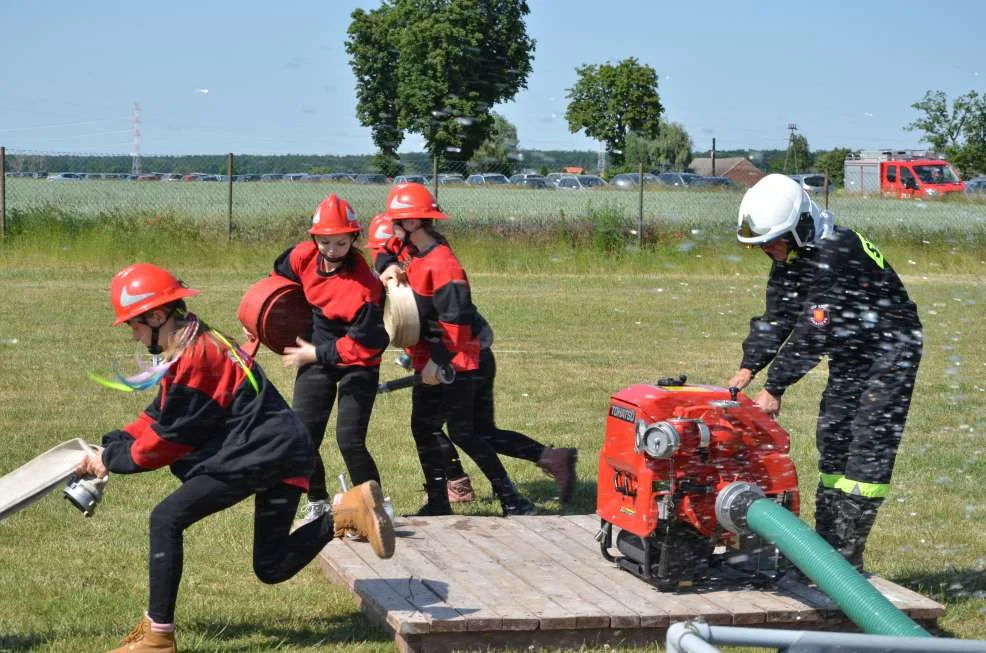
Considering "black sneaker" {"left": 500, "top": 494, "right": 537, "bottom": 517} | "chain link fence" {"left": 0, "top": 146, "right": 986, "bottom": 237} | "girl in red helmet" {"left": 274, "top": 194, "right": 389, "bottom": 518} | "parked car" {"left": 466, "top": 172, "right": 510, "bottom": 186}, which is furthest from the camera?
"parked car" {"left": 466, "top": 172, "right": 510, "bottom": 186}

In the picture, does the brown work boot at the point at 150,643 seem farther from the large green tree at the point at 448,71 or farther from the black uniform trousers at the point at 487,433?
the large green tree at the point at 448,71

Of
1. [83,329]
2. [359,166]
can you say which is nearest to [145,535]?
[83,329]

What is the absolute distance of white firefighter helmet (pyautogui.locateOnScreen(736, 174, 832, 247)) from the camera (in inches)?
222

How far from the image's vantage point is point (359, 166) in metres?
34.7

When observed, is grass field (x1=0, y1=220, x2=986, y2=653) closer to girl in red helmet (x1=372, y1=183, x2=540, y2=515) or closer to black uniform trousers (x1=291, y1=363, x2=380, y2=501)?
girl in red helmet (x1=372, y1=183, x2=540, y2=515)

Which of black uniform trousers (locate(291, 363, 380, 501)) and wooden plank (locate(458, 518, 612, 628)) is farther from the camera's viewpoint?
black uniform trousers (locate(291, 363, 380, 501))

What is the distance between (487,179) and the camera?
1031 inches

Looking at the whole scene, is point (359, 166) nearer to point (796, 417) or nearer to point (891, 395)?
point (796, 417)

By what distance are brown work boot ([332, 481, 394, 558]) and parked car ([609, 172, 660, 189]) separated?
2014cm

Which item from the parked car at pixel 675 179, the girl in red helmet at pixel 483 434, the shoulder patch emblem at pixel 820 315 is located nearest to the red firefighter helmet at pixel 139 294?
the girl in red helmet at pixel 483 434

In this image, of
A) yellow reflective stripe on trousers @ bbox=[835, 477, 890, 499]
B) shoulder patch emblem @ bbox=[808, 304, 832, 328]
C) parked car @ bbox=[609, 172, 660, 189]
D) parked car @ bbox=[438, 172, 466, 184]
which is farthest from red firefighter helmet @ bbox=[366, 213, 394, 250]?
parked car @ bbox=[609, 172, 660, 189]

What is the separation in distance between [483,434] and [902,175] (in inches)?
1152

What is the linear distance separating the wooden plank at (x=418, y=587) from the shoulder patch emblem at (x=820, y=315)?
199 cm

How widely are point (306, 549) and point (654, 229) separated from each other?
64.6 feet
